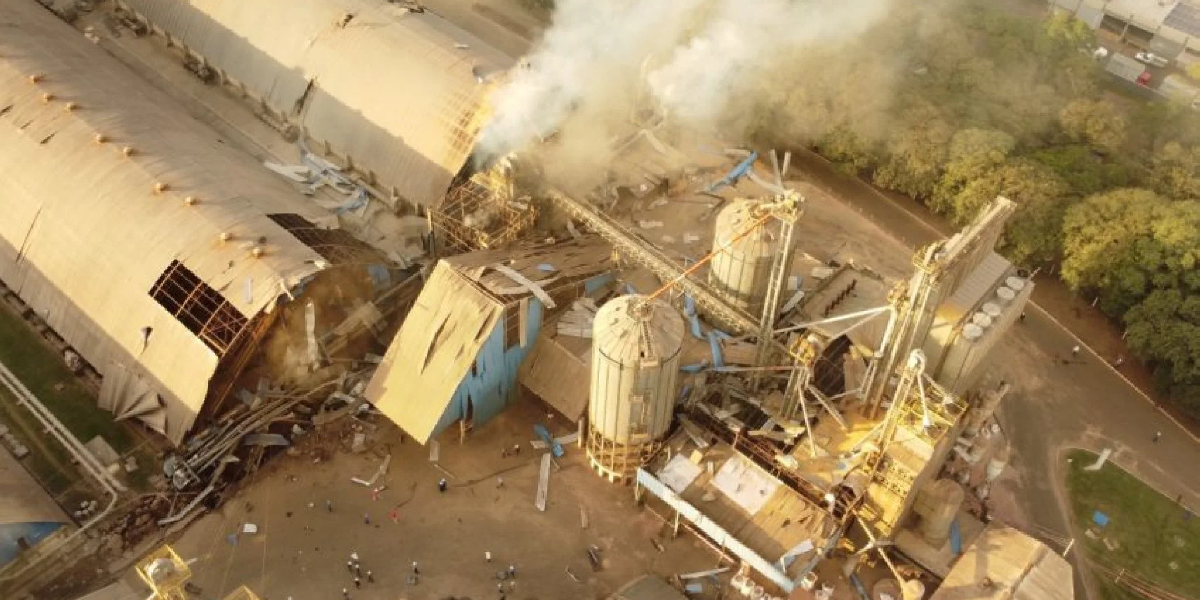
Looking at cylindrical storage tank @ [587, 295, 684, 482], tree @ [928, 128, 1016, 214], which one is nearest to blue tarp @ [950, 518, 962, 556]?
cylindrical storage tank @ [587, 295, 684, 482]

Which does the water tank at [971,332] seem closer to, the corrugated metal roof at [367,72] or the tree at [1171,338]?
the tree at [1171,338]

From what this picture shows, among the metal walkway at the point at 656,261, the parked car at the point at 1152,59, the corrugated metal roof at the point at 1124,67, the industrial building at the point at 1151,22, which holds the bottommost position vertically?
the metal walkway at the point at 656,261

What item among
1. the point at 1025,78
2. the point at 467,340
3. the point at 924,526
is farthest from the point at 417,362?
the point at 1025,78

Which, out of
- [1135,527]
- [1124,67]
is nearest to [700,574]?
[1135,527]

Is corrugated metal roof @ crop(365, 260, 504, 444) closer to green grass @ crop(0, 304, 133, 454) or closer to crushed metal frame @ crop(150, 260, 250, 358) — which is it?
crushed metal frame @ crop(150, 260, 250, 358)

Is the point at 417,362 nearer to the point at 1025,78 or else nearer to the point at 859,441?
the point at 859,441

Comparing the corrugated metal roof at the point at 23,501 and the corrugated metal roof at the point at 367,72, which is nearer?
the corrugated metal roof at the point at 23,501

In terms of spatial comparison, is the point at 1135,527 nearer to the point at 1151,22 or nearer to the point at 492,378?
the point at 492,378

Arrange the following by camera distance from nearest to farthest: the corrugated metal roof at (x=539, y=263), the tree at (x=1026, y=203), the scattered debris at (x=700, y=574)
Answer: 1. the scattered debris at (x=700, y=574)
2. the corrugated metal roof at (x=539, y=263)
3. the tree at (x=1026, y=203)

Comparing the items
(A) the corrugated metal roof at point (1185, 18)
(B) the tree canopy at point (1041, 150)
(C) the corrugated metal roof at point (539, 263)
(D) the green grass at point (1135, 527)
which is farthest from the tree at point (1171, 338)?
(A) the corrugated metal roof at point (1185, 18)
